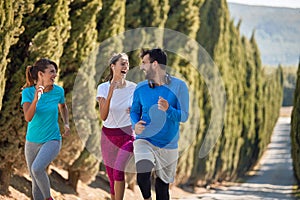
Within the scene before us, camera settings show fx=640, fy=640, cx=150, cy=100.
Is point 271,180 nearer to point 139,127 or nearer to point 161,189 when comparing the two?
point 161,189

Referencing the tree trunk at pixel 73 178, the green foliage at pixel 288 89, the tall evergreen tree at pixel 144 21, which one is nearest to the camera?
the tree trunk at pixel 73 178

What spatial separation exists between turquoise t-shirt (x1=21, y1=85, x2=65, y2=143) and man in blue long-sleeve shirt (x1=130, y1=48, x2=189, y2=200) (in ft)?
2.49

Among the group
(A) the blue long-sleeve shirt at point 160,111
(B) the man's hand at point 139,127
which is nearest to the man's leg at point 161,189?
(A) the blue long-sleeve shirt at point 160,111

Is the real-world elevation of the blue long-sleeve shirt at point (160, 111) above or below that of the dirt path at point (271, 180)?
above

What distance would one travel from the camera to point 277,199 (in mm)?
16250

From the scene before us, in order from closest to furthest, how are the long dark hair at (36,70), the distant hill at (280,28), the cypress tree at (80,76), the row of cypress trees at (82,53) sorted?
the long dark hair at (36,70)
the row of cypress trees at (82,53)
the cypress tree at (80,76)
the distant hill at (280,28)

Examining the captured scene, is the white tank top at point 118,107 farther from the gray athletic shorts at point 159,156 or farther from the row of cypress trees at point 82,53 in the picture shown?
the row of cypress trees at point 82,53

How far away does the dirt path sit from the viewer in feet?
58.5

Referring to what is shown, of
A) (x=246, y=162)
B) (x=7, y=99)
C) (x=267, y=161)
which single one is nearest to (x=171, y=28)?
(x=7, y=99)

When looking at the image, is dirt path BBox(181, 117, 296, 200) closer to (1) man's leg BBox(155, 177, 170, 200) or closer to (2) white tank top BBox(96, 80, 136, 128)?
(2) white tank top BBox(96, 80, 136, 128)

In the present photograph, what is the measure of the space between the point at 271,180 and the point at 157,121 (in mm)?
22352

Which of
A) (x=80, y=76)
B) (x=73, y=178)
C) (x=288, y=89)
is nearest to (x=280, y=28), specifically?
(x=288, y=89)

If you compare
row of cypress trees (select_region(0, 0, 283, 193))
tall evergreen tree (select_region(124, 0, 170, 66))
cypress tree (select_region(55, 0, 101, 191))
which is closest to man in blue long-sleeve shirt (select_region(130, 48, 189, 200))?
row of cypress trees (select_region(0, 0, 283, 193))

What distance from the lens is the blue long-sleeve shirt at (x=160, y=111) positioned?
5.84m
